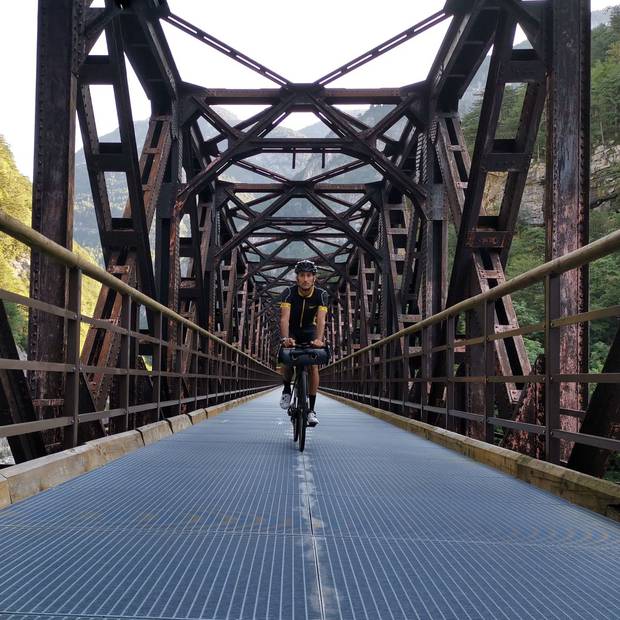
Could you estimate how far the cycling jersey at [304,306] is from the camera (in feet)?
21.0

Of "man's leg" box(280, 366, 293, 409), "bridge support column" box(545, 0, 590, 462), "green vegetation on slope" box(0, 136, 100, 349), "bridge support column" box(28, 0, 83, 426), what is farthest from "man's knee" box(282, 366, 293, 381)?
"green vegetation on slope" box(0, 136, 100, 349)

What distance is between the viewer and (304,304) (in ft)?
21.1

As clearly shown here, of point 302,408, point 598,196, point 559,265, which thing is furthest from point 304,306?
point 598,196

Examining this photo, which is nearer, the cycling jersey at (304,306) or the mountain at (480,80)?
the cycling jersey at (304,306)

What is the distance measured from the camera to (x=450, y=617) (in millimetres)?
1916

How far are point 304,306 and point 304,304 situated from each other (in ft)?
0.06

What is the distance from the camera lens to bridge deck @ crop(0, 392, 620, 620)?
6.53 ft

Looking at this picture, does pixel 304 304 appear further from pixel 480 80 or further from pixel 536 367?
pixel 480 80

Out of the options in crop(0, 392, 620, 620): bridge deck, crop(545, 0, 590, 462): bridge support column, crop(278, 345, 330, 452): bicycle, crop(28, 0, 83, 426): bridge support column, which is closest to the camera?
crop(0, 392, 620, 620): bridge deck

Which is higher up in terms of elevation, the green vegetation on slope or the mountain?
the mountain

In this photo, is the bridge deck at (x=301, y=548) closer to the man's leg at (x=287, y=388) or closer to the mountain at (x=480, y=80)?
the man's leg at (x=287, y=388)

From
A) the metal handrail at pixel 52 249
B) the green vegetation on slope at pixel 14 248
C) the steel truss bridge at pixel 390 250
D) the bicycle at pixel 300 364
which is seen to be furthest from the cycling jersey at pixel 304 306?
the green vegetation on slope at pixel 14 248

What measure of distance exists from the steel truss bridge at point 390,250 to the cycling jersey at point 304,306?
3.72 ft

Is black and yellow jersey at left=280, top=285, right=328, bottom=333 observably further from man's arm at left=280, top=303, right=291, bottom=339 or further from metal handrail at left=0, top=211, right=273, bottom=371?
metal handrail at left=0, top=211, right=273, bottom=371
